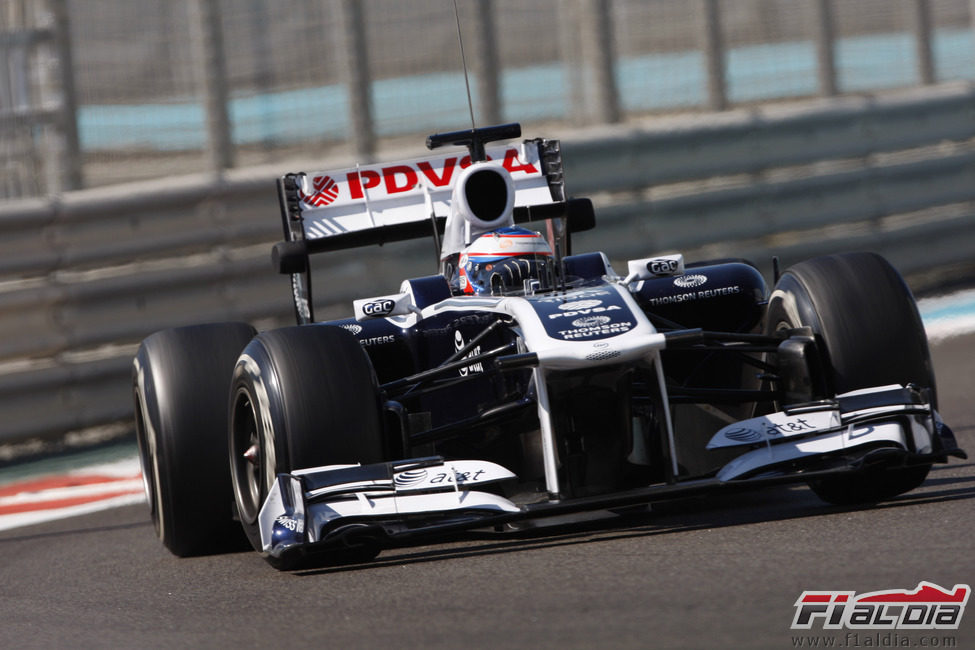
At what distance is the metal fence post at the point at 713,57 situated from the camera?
1329 centimetres

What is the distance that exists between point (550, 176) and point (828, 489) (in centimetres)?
289

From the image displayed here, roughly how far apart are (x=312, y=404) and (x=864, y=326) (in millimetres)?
2241

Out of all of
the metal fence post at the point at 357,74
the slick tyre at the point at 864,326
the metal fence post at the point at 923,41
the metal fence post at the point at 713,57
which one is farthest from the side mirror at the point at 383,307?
the metal fence post at the point at 923,41

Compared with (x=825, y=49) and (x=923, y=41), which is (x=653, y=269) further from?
(x=923, y=41)

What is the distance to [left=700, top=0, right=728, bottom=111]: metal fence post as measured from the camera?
43.6ft

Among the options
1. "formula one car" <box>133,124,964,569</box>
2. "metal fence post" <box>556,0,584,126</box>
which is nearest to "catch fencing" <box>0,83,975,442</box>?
"metal fence post" <box>556,0,584,126</box>

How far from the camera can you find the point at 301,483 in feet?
18.9

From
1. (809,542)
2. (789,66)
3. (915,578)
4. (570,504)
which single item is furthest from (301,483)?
(789,66)

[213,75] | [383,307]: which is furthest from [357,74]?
[383,307]

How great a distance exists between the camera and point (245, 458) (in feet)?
21.3

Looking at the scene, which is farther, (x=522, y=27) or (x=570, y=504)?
(x=522, y=27)

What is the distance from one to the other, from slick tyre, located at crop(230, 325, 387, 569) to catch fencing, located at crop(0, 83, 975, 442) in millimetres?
4661

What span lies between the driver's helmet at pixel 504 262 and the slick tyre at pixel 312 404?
1.10 meters

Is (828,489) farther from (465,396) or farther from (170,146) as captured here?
(170,146)
